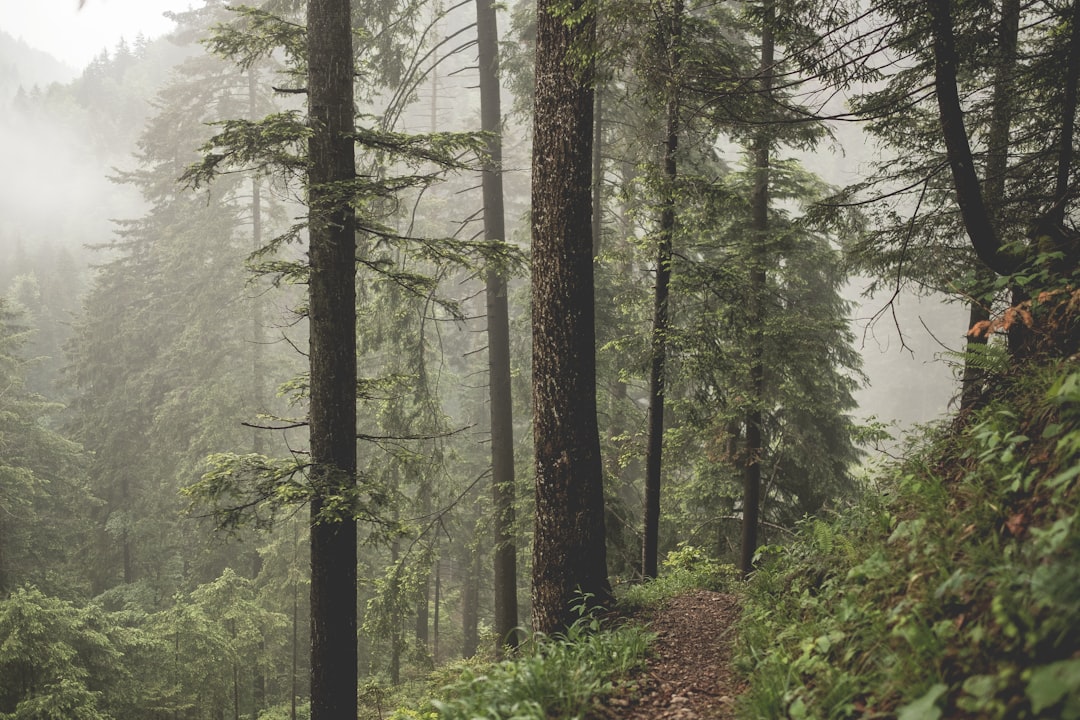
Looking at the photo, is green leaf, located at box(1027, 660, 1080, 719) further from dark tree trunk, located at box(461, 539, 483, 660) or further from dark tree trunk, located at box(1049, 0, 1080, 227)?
dark tree trunk, located at box(461, 539, 483, 660)

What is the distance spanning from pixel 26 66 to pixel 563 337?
389 ft

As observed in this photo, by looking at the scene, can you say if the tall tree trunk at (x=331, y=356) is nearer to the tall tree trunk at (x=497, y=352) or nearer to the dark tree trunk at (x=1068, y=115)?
the tall tree trunk at (x=497, y=352)

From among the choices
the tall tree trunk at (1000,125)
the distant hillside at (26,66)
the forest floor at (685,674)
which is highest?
the distant hillside at (26,66)

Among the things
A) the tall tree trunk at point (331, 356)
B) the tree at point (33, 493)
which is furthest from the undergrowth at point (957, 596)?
the tree at point (33, 493)

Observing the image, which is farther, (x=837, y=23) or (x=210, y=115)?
(x=210, y=115)

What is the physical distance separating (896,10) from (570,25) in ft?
8.21

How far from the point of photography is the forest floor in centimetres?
319

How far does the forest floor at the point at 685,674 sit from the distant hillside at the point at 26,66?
101m

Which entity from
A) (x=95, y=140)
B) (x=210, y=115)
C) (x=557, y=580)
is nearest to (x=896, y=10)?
(x=557, y=580)

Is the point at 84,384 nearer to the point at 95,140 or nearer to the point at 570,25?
the point at 570,25

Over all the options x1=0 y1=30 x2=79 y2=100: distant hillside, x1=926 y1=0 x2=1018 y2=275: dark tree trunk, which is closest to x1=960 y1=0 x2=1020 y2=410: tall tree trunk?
x1=926 y1=0 x2=1018 y2=275: dark tree trunk

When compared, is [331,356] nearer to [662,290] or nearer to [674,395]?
[662,290]

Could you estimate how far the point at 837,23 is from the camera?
4.67 m

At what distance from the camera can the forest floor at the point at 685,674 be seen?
3189 mm
